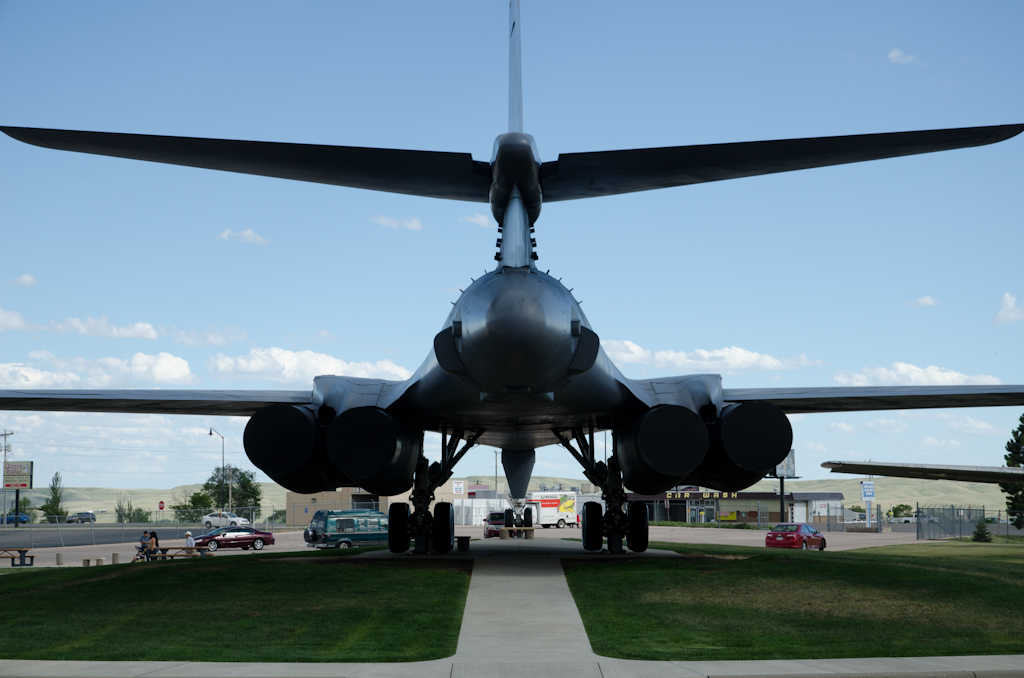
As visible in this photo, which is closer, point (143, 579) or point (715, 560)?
point (143, 579)

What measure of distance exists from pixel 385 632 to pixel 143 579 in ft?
16.5

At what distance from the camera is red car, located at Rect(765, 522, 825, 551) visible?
97.5 ft

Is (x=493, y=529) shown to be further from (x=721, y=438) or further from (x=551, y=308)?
(x=551, y=308)

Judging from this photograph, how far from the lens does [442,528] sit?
53.2ft

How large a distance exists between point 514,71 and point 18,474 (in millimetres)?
76078

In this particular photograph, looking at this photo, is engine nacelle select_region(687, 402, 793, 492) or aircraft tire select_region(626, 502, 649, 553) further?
aircraft tire select_region(626, 502, 649, 553)

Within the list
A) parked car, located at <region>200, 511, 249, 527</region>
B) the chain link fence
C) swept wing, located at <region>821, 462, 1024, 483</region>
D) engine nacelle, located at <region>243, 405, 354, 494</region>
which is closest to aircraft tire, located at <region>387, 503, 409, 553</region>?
engine nacelle, located at <region>243, 405, 354, 494</region>

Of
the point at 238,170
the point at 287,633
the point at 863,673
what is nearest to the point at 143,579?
the point at 287,633

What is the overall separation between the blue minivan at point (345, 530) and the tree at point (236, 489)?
59.1m

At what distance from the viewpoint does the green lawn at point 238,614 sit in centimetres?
732

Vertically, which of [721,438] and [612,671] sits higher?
[721,438]

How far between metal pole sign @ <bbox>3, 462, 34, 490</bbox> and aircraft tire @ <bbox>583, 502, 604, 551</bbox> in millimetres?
67546

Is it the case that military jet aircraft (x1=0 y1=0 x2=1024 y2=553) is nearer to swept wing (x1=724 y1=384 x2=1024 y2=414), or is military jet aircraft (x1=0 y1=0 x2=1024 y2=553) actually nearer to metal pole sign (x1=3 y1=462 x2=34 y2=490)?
swept wing (x1=724 y1=384 x2=1024 y2=414)

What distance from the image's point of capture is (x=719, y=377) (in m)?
13.9
